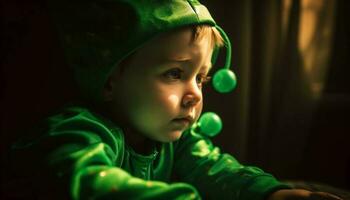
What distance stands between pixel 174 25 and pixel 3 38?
357mm

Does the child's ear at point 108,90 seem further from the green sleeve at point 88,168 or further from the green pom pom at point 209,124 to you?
the green pom pom at point 209,124

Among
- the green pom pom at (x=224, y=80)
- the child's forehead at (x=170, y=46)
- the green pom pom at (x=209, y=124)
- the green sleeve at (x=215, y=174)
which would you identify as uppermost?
the child's forehead at (x=170, y=46)

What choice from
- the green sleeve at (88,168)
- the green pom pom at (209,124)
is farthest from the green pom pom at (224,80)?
the green sleeve at (88,168)

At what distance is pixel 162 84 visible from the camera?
0.67 meters

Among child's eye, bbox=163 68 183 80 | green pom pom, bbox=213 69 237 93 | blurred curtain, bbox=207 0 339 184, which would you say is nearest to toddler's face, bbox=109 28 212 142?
child's eye, bbox=163 68 183 80

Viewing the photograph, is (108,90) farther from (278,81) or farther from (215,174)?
(278,81)

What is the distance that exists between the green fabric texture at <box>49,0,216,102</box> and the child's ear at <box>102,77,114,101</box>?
0.01m

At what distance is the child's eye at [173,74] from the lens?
676mm

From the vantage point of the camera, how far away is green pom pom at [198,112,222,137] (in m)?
0.86

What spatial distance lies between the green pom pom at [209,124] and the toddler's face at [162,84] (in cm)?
14

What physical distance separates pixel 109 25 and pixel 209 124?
342mm

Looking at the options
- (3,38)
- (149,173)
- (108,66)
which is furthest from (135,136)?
(3,38)

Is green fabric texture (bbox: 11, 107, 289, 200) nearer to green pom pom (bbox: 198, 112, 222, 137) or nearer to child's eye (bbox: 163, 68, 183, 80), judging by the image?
green pom pom (bbox: 198, 112, 222, 137)

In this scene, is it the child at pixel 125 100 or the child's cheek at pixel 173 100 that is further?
the child's cheek at pixel 173 100
